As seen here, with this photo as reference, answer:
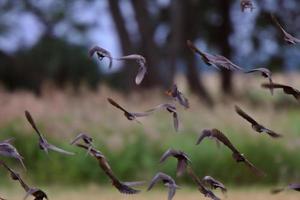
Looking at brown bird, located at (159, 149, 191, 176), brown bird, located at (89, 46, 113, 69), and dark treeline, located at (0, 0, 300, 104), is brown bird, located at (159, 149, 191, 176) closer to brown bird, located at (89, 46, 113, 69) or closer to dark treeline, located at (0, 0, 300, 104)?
brown bird, located at (89, 46, 113, 69)

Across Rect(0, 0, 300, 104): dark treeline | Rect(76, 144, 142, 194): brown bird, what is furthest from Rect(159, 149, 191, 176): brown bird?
Rect(0, 0, 300, 104): dark treeline

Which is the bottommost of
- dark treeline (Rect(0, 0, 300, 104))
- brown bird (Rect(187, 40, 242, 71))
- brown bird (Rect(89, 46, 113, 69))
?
dark treeline (Rect(0, 0, 300, 104))

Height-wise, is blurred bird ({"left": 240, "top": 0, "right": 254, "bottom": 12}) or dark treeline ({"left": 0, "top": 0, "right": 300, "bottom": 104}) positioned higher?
blurred bird ({"left": 240, "top": 0, "right": 254, "bottom": 12})

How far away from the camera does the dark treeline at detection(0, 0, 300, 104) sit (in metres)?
15.2

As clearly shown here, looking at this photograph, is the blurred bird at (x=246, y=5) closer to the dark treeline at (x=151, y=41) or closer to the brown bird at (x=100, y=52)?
the brown bird at (x=100, y=52)

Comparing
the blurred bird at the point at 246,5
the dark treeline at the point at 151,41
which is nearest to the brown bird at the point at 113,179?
the blurred bird at the point at 246,5

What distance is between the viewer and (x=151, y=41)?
1426cm

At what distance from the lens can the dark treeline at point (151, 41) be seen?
15.2 meters

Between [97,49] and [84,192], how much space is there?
5.51m

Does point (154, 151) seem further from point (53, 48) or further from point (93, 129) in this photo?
point (53, 48)

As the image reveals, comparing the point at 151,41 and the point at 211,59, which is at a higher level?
the point at 211,59

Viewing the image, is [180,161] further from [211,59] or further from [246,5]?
[246,5]

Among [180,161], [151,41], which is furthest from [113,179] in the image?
[151,41]

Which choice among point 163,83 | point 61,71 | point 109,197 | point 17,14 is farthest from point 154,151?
point 17,14
